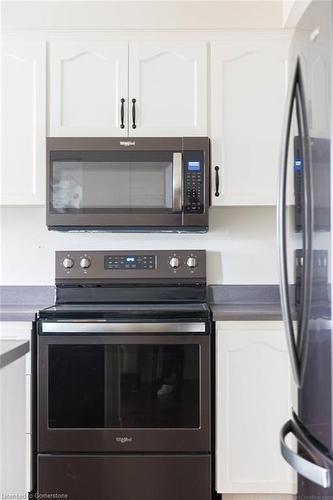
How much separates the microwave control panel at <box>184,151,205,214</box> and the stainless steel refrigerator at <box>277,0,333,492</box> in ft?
2.70

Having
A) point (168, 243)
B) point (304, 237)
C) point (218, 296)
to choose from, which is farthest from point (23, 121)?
point (304, 237)

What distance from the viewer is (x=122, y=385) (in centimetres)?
192

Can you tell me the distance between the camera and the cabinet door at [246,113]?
2.17m

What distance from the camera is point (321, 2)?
3.58 feet

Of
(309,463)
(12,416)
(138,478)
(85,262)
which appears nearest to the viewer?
(309,463)

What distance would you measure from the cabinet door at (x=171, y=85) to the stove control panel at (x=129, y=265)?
2.01ft

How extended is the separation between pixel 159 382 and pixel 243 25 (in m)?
1.67

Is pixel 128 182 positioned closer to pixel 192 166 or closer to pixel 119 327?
pixel 192 166

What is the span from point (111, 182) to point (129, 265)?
1.44ft

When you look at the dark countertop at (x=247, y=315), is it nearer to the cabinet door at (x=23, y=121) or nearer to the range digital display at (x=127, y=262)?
the range digital display at (x=127, y=262)

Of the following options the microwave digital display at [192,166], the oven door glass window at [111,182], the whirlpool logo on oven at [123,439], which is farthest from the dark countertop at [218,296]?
the whirlpool logo on oven at [123,439]

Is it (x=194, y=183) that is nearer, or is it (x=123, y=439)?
(x=123, y=439)

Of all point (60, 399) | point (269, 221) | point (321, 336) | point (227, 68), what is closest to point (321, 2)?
point (321, 336)

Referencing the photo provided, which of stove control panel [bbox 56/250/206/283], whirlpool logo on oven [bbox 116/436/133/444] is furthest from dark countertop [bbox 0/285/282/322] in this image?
whirlpool logo on oven [bbox 116/436/133/444]
